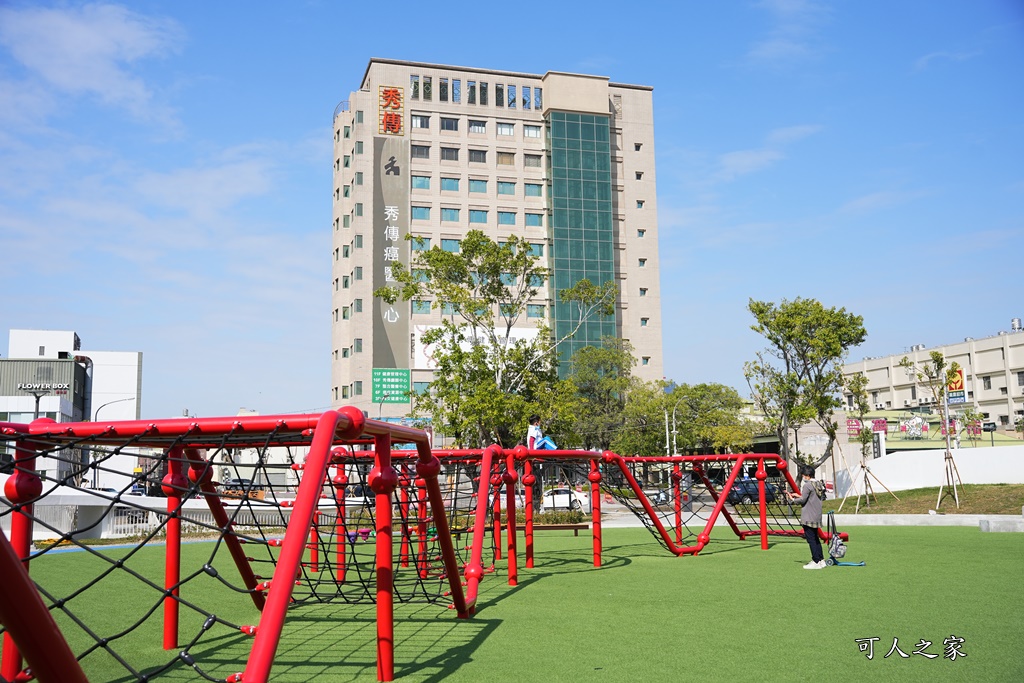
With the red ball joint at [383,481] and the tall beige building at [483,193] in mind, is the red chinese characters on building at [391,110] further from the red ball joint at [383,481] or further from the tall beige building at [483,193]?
the red ball joint at [383,481]

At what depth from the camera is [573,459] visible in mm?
13961

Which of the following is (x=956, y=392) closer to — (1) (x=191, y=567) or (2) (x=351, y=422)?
(1) (x=191, y=567)

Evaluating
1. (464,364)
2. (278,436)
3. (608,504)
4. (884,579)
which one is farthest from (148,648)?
(608,504)

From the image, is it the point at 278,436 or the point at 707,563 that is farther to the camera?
the point at 707,563

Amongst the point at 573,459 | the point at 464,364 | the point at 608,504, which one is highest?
the point at 464,364

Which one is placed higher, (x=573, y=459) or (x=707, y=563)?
(x=573, y=459)

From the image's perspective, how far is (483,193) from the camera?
7044 cm

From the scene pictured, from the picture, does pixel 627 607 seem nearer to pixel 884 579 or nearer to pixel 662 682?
pixel 662 682

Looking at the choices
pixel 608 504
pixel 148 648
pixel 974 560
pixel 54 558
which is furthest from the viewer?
pixel 608 504

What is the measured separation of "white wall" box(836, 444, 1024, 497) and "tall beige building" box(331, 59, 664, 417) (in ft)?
117

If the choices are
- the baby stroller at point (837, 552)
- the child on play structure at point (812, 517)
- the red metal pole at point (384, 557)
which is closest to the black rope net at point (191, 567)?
the red metal pole at point (384, 557)

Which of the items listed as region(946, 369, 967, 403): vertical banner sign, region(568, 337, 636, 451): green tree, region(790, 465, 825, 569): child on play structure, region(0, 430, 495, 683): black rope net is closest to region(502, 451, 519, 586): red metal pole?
region(0, 430, 495, 683): black rope net

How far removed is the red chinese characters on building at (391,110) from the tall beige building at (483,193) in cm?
12

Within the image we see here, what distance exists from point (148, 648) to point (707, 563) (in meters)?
9.48
